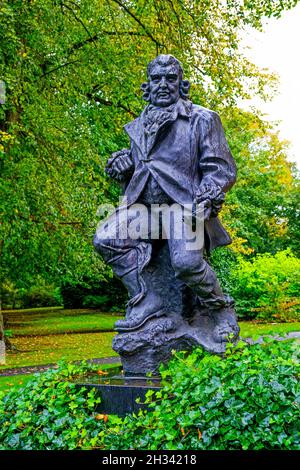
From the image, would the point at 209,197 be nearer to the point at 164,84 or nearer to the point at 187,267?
the point at 187,267

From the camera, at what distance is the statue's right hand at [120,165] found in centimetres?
767

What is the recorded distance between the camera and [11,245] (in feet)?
58.5

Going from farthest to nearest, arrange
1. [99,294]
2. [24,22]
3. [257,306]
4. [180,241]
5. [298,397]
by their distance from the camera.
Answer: [99,294]
[257,306]
[24,22]
[180,241]
[298,397]

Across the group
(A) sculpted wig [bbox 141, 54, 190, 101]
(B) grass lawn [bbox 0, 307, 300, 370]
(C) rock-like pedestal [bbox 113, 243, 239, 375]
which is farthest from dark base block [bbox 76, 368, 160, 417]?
(B) grass lawn [bbox 0, 307, 300, 370]

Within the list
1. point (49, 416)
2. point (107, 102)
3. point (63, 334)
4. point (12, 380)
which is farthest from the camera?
point (63, 334)

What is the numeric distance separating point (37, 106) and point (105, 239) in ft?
29.3

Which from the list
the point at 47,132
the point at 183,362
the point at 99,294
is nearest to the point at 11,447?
the point at 183,362

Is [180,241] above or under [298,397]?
above

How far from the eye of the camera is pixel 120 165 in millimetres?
7680

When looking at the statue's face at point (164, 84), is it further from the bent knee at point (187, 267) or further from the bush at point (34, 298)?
the bush at point (34, 298)

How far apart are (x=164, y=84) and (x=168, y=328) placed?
226 cm

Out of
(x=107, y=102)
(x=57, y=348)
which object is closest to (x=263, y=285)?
(x=57, y=348)

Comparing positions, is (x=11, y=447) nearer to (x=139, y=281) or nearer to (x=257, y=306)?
(x=139, y=281)

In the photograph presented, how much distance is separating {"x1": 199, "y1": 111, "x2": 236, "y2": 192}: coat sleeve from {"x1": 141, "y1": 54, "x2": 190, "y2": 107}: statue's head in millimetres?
396
